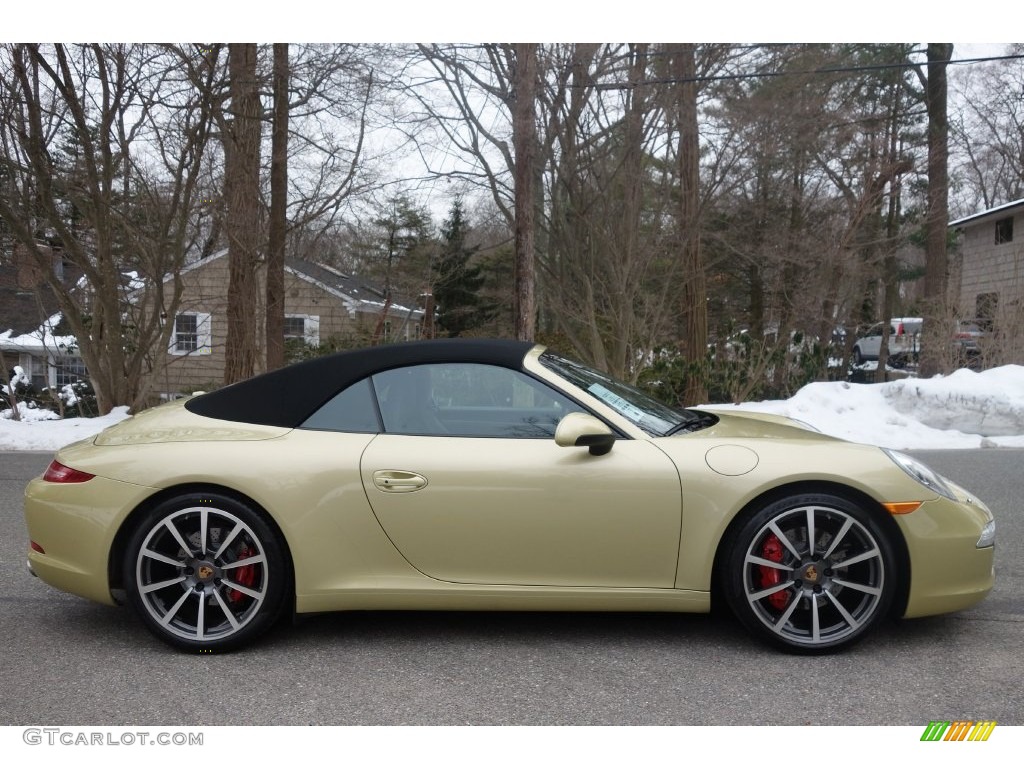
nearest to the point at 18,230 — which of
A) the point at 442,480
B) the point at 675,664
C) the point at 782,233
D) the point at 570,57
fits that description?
the point at 570,57

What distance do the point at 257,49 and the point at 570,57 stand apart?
519 cm

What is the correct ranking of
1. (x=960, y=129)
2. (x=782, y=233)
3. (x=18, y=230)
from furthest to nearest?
(x=960, y=129), (x=782, y=233), (x=18, y=230)

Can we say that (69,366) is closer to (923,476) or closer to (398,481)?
(398,481)

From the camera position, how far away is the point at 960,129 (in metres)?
24.0

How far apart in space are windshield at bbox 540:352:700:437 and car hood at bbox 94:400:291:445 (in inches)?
48.4

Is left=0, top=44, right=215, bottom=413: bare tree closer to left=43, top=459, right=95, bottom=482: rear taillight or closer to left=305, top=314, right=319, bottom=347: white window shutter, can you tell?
left=43, top=459, right=95, bottom=482: rear taillight

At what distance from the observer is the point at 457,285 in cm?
2594

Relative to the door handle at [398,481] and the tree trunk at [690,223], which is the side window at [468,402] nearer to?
the door handle at [398,481]

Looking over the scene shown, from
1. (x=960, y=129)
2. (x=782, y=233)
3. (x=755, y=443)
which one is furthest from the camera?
(x=960, y=129)

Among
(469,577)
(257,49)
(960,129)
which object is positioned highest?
(960,129)

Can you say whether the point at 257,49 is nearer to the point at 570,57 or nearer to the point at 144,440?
the point at 570,57

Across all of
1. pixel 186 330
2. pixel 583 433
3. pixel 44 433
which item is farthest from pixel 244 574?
pixel 186 330

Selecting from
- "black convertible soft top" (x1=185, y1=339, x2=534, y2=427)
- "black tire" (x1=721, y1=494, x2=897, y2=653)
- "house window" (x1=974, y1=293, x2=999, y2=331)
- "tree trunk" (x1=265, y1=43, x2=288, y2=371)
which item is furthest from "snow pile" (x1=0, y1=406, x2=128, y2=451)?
"house window" (x1=974, y1=293, x2=999, y2=331)

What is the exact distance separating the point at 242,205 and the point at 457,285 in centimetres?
1294
